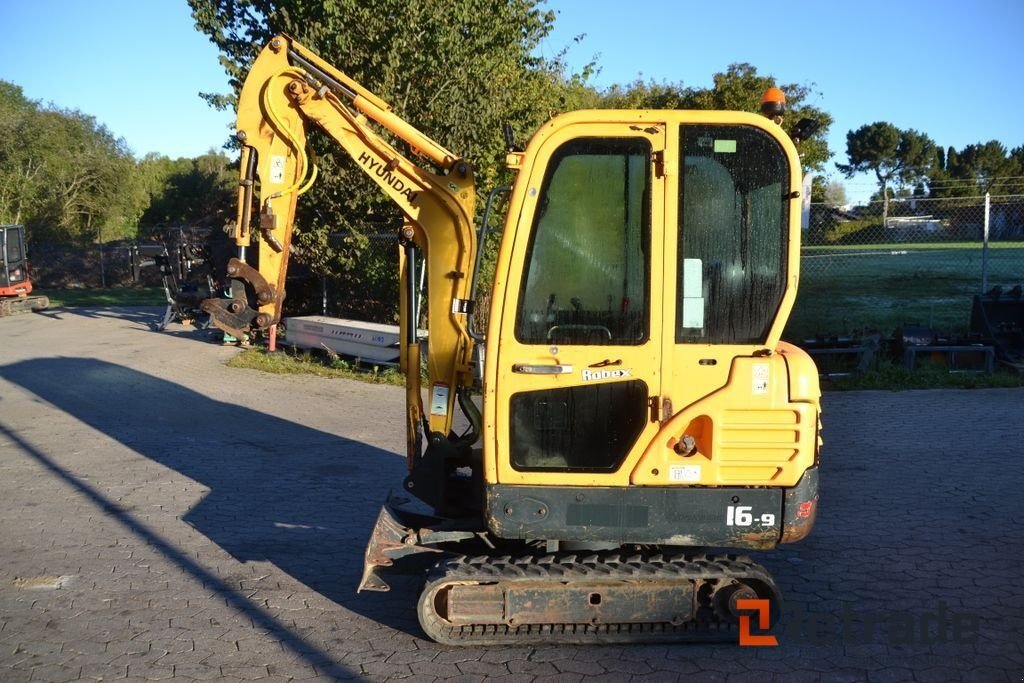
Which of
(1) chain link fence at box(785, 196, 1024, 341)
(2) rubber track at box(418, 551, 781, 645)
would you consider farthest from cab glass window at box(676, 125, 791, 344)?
(1) chain link fence at box(785, 196, 1024, 341)

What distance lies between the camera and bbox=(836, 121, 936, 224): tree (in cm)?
4888

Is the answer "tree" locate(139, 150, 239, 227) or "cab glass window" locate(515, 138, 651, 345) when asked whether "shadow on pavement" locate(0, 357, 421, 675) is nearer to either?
"cab glass window" locate(515, 138, 651, 345)

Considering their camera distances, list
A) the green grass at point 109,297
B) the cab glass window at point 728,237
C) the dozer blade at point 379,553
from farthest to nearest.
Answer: the green grass at point 109,297 < the dozer blade at point 379,553 < the cab glass window at point 728,237

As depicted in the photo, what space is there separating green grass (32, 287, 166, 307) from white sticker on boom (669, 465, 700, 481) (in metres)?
25.3

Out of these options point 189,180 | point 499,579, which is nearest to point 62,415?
point 499,579

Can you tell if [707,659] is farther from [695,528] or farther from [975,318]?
[975,318]

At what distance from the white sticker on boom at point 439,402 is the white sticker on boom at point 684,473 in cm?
156

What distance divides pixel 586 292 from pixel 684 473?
100cm

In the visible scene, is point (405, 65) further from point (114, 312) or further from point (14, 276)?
point (14, 276)

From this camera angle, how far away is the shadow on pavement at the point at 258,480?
18.6ft

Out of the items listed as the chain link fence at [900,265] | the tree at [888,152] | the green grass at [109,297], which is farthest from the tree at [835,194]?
the tree at [888,152]

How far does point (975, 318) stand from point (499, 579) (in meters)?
11.0

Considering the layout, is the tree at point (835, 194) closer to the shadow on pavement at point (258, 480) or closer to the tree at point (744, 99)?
the tree at point (744, 99)

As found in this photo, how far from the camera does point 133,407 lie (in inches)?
448
